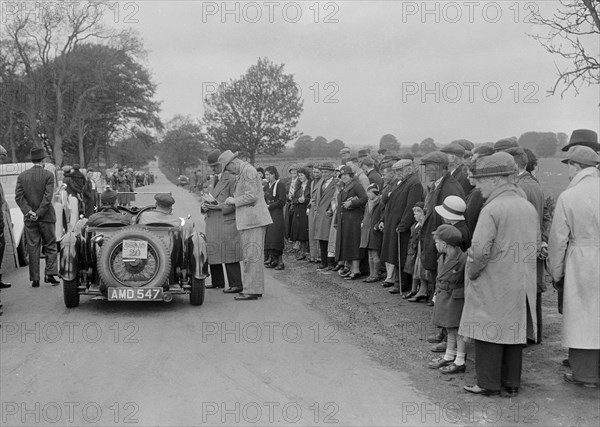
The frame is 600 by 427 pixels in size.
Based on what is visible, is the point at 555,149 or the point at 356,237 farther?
the point at 555,149

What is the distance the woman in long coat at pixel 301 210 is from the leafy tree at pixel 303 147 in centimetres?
1968

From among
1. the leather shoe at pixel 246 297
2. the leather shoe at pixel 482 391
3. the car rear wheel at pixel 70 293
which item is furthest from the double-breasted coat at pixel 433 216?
the car rear wheel at pixel 70 293

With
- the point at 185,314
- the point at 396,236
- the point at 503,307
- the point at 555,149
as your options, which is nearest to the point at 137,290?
the point at 185,314

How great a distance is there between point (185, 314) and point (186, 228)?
1.28 meters

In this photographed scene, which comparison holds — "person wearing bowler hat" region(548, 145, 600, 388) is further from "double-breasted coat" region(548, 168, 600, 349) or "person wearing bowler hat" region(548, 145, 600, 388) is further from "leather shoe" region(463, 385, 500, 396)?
"leather shoe" region(463, 385, 500, 396)

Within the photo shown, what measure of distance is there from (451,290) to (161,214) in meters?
4.73

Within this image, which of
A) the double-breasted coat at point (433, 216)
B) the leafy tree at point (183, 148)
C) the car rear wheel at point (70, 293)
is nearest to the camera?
the double-breasted coat at point (433, 216)

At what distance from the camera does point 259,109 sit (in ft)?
125

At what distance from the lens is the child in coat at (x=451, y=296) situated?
6.66 metres

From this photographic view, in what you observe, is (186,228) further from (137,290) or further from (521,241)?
(521,241)

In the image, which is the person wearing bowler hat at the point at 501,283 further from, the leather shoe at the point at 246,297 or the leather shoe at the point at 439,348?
the leather shoe at the point at 246,297

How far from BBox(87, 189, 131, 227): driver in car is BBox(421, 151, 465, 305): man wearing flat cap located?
4.17 metres

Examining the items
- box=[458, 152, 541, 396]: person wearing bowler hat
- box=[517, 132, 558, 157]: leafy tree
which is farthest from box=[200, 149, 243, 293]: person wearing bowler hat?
box=[517, 132, 558, 157]: leafy tree

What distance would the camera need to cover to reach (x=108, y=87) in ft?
196
